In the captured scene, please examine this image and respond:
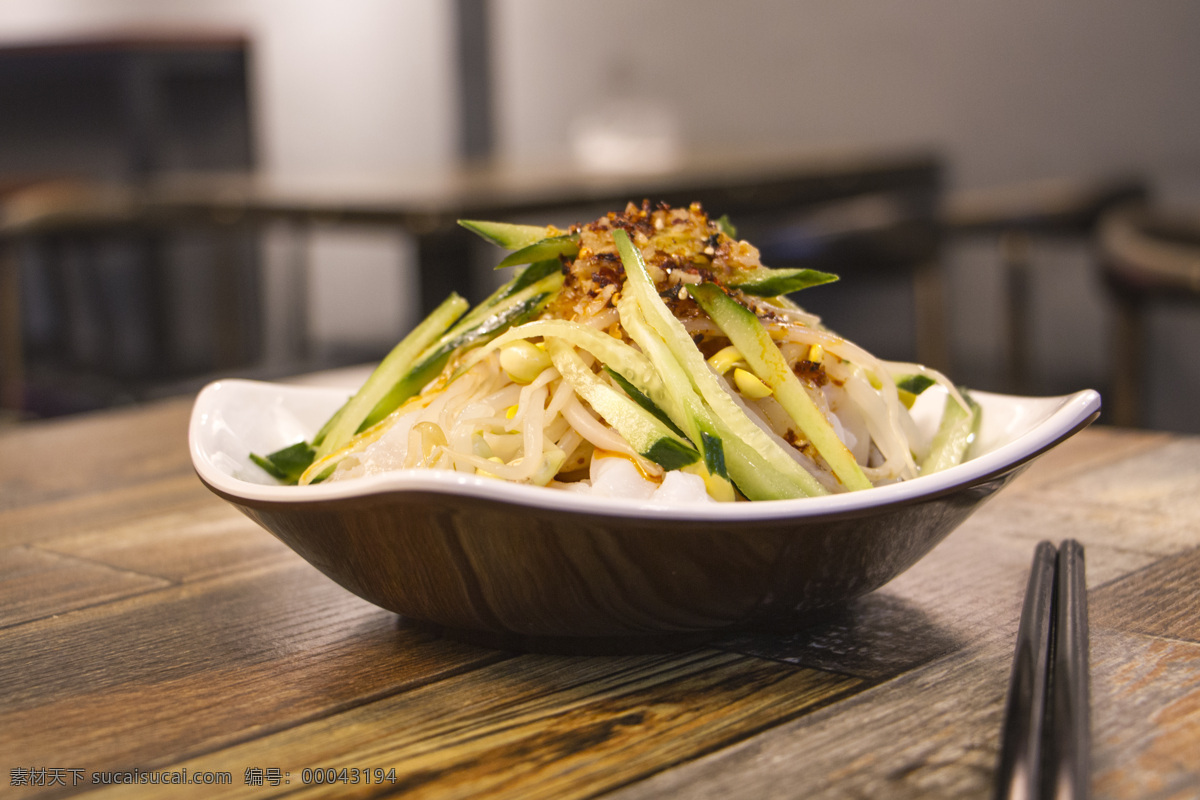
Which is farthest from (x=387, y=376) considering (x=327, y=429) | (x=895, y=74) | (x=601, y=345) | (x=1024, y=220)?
(x=895, y=74)

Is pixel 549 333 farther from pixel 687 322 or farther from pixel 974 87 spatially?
pixel 974 87

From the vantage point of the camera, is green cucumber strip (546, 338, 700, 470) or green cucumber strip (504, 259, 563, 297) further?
green cucumber strip (504, 259, 563, 297)

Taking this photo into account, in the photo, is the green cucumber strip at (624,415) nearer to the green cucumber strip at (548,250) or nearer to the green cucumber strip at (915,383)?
the green cucumber strip at (548,250)

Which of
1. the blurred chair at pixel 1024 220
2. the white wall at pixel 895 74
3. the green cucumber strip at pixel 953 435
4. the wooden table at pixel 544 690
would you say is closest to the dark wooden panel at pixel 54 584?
the wooden table at pixel 544 690

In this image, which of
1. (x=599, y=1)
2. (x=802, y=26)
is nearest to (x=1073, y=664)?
(x=802, y=26)

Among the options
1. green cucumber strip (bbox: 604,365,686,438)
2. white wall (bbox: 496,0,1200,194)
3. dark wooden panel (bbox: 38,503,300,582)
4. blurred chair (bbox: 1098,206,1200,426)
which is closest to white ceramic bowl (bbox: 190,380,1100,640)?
green cucumber strip (bbox: 604,365,686,438)

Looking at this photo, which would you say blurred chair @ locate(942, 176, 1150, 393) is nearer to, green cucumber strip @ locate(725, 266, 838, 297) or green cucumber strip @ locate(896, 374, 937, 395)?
green cucumber strip @ locate(896, 374, 937, 395)

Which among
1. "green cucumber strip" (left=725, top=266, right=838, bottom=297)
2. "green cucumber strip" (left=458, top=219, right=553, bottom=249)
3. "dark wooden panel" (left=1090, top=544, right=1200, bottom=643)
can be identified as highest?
"green cucumber strip" (left=458, top=219, right=553, bottom=249)
